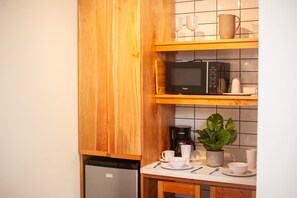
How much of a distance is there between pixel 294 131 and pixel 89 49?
1889 millimetres

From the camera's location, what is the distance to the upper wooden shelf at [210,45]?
103 inches

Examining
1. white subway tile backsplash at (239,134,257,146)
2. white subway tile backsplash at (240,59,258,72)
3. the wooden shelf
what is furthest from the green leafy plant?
white subway tile backsplash at (240,59,258,72)

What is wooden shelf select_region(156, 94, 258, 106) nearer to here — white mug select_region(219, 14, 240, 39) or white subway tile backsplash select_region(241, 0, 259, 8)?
white mug select_region(219, 14, 240, 39)

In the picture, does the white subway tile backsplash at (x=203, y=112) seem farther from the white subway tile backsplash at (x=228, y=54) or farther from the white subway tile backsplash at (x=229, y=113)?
the white subway tile backsplash at (x=228, y=54)

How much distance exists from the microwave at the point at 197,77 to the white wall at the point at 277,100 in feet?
4.52

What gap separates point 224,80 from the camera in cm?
289

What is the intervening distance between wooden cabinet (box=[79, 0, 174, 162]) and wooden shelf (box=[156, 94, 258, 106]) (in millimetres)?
98

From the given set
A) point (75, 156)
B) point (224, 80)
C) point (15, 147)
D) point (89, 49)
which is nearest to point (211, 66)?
point (224, 80)

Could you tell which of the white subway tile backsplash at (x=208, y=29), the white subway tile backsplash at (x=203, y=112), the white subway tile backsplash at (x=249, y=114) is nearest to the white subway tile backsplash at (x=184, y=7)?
the white subway tile backsplash at (x=208, y=29)

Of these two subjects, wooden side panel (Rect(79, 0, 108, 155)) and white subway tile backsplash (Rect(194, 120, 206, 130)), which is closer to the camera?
wooden side panel (Rect(79, 0, 108, 155))

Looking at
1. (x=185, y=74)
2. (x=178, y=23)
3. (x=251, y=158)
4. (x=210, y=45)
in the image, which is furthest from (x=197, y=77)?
(x=251, y=158)

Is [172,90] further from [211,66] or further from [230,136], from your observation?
[230,136]

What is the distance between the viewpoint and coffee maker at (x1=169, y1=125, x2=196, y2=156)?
10.0ft

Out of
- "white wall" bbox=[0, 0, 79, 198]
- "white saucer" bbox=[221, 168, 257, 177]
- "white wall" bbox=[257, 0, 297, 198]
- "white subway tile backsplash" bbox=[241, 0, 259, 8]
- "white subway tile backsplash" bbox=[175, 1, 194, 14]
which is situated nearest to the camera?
"white wall" bbox=[257, 0, 297, 198]
